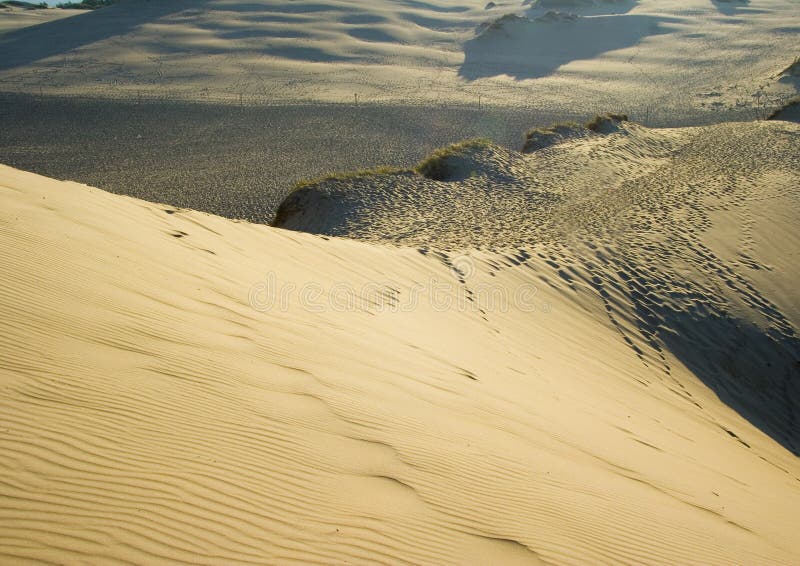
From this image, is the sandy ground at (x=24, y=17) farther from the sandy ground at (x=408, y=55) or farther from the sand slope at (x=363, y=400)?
the sand slope at (x=363, y=400)

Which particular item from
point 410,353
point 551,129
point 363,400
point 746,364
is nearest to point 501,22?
point 551,129

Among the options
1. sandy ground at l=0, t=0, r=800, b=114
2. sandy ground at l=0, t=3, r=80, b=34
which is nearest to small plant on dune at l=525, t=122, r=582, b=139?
sandy ground at l=0, t=0, r=800, b=114

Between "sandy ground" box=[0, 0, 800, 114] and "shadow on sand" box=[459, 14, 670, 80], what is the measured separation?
5.9 inches

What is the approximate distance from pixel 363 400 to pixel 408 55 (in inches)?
1784

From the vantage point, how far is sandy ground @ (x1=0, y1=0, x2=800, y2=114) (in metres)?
35.0

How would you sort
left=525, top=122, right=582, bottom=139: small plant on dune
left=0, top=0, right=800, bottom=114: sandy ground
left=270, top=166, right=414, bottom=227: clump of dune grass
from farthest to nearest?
left=0, top=0, right=800, bottom=114: sandy ground, left=525, top=122, right=582, bottom=139: small plant on dune, left=270, top=166, right=414, bottom=227: clump of dune grass

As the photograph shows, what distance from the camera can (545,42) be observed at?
49562mm

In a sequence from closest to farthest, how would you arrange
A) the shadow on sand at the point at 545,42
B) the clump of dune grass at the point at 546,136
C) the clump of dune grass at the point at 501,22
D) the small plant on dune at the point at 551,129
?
1. the clump of dune grass at the point at 546,136
2. the small plant on dune at the point at 551,129
3. the shadow on sand at the point at 545,42
4. the clump of dune grass at the point at 501,22

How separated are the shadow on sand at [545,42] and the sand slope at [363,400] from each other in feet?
117

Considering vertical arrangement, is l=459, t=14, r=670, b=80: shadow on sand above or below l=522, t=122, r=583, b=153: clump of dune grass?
above

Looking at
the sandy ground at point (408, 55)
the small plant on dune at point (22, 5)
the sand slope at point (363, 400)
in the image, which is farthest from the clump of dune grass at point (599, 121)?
the small plant on dune at point (22, 5)

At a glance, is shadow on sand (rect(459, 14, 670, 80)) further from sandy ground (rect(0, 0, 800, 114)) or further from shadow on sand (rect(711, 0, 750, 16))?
shadow on sand (rect(711, 0, 750, 16))

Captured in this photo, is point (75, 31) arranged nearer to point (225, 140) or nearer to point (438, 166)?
point (225, 140)

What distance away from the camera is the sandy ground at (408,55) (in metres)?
35.0
